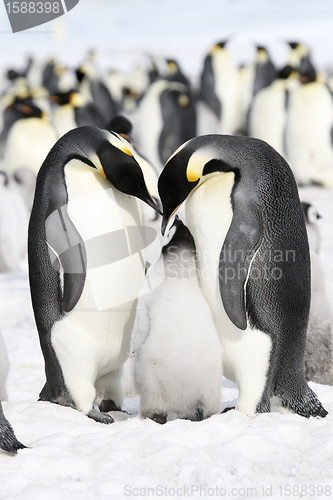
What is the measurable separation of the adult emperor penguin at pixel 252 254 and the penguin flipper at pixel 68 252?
14.8 inches

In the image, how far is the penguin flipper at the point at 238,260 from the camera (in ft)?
7.72

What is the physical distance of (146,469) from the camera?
6.40ft

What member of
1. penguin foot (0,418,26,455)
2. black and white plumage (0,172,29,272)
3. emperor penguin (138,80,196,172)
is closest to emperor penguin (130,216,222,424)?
penguin foot (0,418,26,455)

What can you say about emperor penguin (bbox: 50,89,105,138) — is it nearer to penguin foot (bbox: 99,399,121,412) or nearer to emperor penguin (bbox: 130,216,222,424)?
penguin foot (bbox: 99,399,121,412)

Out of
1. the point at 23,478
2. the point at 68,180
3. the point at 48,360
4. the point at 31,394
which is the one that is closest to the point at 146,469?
the point at 23,478

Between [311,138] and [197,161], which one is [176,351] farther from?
[311,138]

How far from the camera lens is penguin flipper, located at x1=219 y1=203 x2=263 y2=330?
2.35 m

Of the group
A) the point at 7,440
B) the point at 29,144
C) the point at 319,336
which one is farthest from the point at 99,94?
the point at 7,440

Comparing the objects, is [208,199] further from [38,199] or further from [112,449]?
[112,449]

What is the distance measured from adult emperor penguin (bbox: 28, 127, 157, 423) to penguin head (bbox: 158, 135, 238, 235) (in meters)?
0.11

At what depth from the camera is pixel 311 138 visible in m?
9.63

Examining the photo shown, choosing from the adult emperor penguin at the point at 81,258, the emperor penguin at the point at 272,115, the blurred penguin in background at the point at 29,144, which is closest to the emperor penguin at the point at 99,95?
the emperor penguin at the point at 272,115

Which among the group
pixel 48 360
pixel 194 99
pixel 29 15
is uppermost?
pixel 29 15

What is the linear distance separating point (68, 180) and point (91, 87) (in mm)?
13852
